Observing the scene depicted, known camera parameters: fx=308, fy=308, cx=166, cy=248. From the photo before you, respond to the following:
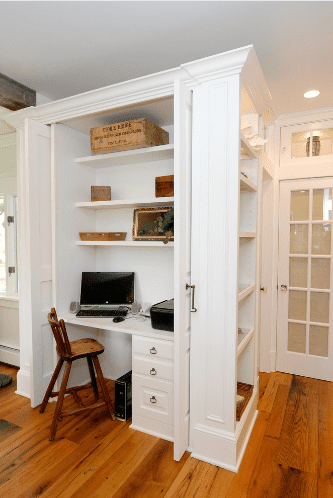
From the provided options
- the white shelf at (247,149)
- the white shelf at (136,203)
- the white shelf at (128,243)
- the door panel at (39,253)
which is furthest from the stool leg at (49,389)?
the white shelf at (247,149)

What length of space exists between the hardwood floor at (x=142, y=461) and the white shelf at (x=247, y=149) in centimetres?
203

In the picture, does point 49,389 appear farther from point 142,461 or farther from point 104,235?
point 104,235

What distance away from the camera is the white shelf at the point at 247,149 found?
6.42ft

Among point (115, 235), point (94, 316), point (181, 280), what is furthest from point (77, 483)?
point (115, 235)

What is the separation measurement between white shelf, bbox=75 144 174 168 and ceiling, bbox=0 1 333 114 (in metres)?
0.62

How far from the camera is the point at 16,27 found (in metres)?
1.90

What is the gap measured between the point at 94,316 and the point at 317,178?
253cm

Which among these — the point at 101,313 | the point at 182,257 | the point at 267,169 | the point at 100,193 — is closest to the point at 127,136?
the point at 100,193

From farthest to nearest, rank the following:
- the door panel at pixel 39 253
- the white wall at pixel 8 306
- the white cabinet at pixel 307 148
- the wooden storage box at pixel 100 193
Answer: the white wall at pixel 8 306
the white cabinet at pixel 307 148
the wooden storage box at pixel 100 193
the door panel at pixel 39 253

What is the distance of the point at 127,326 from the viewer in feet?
7.70

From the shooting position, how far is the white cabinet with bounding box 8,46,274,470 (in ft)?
6.08

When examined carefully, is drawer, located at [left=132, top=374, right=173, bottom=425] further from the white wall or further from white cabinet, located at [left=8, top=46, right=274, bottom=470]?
the white wall

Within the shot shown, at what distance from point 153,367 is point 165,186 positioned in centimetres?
135

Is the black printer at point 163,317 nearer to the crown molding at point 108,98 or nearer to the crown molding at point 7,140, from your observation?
the crown molding at point 108,98
